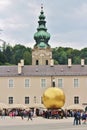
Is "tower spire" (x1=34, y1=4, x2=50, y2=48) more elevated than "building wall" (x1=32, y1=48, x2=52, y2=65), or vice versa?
"tower spire" (x1=34, y1=4, x2=50, y2=48)

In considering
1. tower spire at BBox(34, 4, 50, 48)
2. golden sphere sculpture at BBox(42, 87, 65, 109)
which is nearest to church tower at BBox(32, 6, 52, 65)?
tower spire at BBox(34, 4, 50, 48)

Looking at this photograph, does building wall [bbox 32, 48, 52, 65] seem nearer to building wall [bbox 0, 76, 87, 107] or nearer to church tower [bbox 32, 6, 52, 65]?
church tower [bbox 32, 6, 52, 65]

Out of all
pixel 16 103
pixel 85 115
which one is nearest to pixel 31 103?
pixel 16 103

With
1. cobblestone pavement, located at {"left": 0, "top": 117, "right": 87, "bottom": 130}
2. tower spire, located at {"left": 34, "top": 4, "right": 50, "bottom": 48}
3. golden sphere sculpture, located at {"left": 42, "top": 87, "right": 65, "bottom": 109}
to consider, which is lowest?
cobblestone pavement, located at {"left": 0, "top": 117, "right": 87, "bottom": 130}

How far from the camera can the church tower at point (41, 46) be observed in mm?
140875

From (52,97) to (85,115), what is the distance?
14281 mm

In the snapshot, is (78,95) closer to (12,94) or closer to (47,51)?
(12,94)

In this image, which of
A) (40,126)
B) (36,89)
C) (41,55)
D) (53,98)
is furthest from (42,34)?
(40,126)

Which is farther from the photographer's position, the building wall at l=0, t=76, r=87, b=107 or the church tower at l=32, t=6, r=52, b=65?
the church tower at l=32, t=6, r=52, b=65

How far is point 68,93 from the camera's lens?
96.6 meters

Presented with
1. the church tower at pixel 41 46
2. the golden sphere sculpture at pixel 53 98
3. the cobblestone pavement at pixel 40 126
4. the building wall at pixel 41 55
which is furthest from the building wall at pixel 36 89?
the building wall at pixel 41 55

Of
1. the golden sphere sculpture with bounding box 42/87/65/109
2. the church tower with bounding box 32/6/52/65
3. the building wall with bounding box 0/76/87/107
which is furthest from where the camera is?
the church tower with bounding box 32/6/52/65

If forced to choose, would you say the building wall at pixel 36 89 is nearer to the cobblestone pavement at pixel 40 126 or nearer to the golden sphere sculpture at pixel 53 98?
the golden sphere sculpture at pixel 53 98

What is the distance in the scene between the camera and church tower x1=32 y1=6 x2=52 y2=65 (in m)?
141
